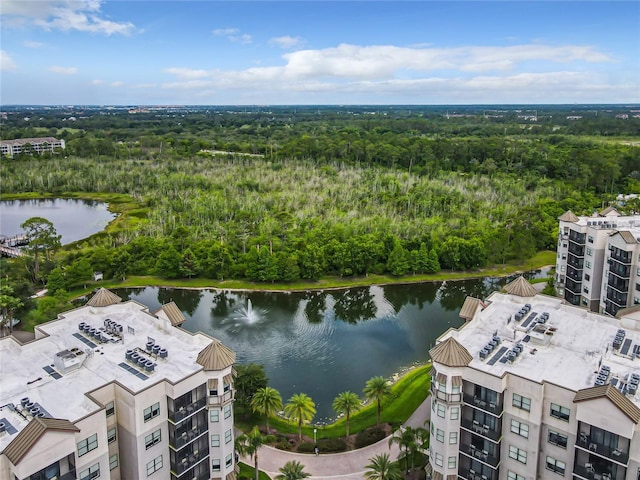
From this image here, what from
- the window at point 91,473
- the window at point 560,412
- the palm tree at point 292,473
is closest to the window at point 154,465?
the window at point 91,473

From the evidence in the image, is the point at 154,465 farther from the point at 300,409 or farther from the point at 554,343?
the point at 554,343

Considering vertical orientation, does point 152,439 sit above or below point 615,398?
below

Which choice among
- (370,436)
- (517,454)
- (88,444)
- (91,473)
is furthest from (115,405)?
(517,454)

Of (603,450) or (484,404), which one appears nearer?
(603,450)

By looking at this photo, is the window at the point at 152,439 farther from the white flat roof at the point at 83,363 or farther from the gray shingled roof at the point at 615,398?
the gray shingled roof at the point at 615,398

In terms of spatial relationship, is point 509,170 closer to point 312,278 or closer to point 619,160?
point 619,160

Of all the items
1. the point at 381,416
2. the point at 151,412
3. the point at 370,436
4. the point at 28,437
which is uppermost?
the point at 28,437
